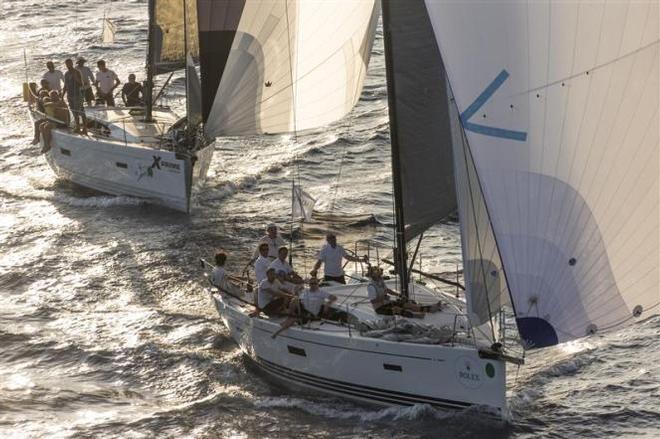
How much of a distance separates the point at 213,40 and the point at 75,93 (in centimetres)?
819

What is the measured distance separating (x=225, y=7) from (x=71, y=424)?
9484mm

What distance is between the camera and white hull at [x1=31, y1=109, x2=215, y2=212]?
30.4 m

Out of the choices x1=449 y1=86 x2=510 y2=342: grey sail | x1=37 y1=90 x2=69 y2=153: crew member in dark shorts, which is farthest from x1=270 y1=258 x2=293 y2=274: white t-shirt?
x1=37 y1=90 x2=69 y2=153: crew member in dark shorts

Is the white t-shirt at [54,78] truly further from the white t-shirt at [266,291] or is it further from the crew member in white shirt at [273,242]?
the white t-shirt at [266,291]

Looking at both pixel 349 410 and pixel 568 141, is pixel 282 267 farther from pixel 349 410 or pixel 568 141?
pixel 568 141

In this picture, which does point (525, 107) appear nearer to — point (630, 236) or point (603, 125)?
point (603, 125)

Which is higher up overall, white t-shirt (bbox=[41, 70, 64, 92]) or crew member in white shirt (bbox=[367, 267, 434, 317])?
white t-shirt (bbox=[41, 70, 64, 92])

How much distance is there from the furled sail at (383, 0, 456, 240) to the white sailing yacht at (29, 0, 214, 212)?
10767mm

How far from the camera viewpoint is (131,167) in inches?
1225

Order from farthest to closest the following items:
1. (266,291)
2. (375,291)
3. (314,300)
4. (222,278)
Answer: (222,278) → (266,291) → (314,300) → (375,291)

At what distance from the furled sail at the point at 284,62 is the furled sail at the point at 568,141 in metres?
5.17

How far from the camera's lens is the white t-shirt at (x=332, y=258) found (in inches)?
846

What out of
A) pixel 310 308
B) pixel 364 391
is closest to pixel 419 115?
pixel 310 308

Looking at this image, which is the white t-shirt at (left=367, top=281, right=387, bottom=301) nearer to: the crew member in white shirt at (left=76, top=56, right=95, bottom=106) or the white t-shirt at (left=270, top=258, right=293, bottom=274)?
the white t-shirt at (left=270, top=258, right=293, bottom=274)
